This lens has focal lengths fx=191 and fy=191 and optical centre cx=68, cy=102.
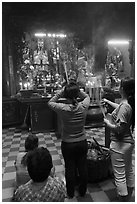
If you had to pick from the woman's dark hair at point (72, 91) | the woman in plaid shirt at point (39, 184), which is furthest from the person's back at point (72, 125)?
the woman in plaid shirt at point (39, 184)

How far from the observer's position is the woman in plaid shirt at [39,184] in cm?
130

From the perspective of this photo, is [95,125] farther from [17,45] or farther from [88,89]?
[17,45]

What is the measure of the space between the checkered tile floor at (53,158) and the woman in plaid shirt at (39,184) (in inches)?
49.9

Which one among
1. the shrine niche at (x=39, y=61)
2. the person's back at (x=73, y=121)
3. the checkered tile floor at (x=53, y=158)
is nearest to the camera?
the person's back at (x=73, y=121)

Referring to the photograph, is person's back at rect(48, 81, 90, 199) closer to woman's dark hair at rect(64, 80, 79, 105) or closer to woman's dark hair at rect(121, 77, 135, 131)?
woman's dark hair at rect(64, 80, 79, 105)

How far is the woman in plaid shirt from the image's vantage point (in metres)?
1.30

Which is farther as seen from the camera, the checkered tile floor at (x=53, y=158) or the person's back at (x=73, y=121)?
the checkered tile floor at (x=53, y=158)

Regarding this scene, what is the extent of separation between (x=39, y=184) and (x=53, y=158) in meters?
2.49

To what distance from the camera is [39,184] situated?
1.34m

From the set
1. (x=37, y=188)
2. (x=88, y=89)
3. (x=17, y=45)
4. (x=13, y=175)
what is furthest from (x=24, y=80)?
(x=37, y=188)

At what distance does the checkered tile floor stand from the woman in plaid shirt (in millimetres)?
1267

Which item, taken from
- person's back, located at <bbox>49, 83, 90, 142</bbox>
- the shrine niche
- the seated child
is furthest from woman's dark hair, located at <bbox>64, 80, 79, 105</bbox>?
the shrine niche

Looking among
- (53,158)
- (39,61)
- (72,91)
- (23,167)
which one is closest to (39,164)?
(72,91)

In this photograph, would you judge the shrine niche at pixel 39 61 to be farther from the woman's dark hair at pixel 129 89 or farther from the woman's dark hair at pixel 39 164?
the woman's dark hair at pixel 39 164
